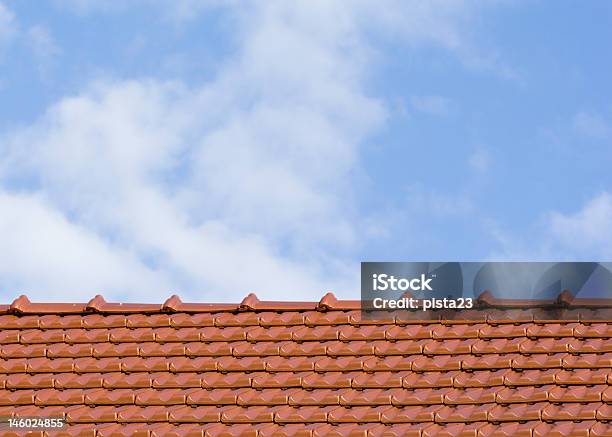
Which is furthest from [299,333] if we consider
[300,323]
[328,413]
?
[328,413]

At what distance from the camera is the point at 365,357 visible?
15781mm

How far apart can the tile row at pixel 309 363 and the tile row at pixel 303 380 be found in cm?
7

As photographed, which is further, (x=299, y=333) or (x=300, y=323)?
(x=300, y=323)

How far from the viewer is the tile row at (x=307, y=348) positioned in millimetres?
15531

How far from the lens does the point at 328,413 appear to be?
48.7 ft

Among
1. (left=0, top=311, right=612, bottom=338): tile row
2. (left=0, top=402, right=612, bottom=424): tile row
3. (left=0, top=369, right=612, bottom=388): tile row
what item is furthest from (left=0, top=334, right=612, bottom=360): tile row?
(left=0, top=402, right=612, bottom=424): tile row

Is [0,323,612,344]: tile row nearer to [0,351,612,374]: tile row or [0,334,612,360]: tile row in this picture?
[0,334,612,360]: tile row

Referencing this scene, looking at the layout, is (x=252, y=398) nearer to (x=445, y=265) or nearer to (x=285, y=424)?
(x=285, y=424)

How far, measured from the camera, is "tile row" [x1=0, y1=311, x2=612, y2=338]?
52.0 feet

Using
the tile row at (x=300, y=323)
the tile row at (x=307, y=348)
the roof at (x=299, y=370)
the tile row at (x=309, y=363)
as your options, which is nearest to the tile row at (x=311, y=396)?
the roof at (x=299, y=370)

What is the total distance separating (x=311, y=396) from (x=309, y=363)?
62 centimetres

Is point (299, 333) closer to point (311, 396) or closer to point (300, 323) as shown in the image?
point (300, 323)

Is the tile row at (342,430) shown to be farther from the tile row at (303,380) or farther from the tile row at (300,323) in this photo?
the tile row at (300,323)

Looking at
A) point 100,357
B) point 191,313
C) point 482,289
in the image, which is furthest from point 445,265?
point 100,357
